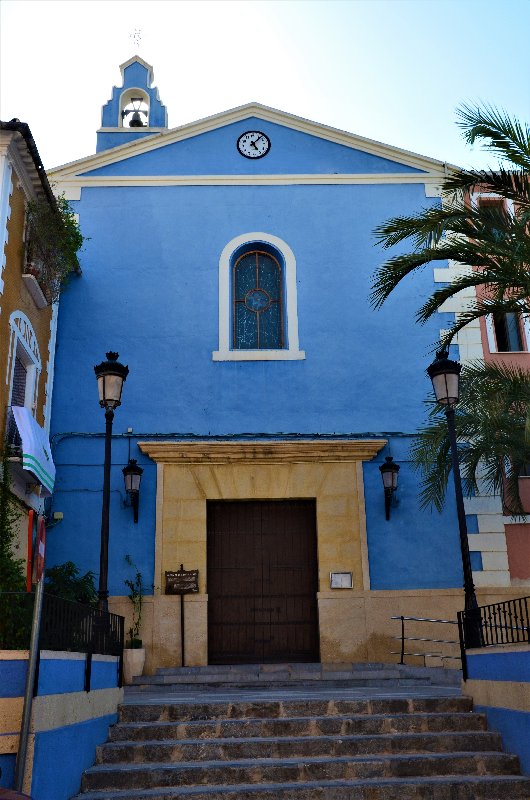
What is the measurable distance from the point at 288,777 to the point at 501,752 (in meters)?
2.09

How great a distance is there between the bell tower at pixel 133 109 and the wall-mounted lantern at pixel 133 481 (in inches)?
281

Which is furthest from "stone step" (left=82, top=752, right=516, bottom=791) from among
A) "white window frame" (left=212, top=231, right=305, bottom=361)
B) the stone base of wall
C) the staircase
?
"white window frame" (left=212, top=231, right=305, bottom=361)

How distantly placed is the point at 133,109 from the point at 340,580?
410 inches

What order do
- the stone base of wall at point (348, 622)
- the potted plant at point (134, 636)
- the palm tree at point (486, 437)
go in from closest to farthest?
1. the palm tree at point (486, 437)
2. the potted plant at point (134, 636)
3. the stone base of wall at point (348, 622)

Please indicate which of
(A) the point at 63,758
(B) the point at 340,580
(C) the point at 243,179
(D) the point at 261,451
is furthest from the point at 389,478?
(A) the point at 63,758

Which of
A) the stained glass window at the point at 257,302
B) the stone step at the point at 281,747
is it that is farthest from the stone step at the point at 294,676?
the stained glass window at the point at 257,302

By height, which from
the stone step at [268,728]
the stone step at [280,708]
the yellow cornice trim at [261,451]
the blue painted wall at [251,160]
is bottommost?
the stone step at [268,728]

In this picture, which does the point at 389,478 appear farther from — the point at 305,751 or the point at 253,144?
the point at 253,144

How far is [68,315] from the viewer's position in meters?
14.5

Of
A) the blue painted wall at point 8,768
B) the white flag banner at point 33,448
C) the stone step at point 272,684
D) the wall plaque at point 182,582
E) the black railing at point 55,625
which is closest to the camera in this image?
the blue painted wall at point 8,768

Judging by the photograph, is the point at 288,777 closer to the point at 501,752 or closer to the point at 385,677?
the point at 501,752

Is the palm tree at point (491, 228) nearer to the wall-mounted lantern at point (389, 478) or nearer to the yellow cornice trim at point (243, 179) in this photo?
the wall-mounted lantern at point (389, 478)

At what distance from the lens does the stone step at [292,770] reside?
721cm

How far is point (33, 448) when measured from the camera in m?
11.0
